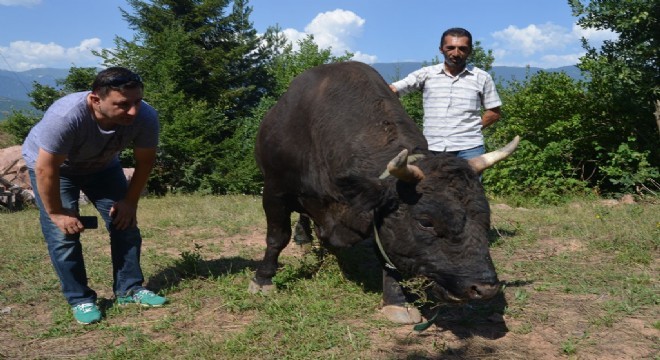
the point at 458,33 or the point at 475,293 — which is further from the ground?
the point at 458,33

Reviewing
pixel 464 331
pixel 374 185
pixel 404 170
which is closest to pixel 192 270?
pixel 374 185

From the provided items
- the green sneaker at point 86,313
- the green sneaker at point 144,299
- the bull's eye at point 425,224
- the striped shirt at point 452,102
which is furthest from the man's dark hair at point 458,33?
the green sneaker at point 86,313

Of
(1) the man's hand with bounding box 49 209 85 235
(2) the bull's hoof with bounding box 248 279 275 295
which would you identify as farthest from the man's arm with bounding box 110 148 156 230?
(2) the bull's hoof with bounding box 248 279 275 295

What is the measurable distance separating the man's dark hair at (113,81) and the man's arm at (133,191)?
0.67 meters

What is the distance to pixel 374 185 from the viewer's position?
150 inches

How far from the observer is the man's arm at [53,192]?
12.7 ft

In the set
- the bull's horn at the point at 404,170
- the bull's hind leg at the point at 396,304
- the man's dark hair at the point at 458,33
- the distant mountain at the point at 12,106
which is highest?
the man's dark hair at the point at 458,33

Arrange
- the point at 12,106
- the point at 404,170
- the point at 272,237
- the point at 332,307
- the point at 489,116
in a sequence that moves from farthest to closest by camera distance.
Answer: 1. the point at 12,106
2. the point at 489,116
3. the point at 272,237
4. the point at 332,307
5. the point at 404,170

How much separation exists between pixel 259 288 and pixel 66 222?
170 centimetres

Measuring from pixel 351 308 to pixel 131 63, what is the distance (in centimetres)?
1822

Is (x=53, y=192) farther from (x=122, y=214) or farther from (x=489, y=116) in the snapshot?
(x=489, y=116)

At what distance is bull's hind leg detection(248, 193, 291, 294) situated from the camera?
498cm

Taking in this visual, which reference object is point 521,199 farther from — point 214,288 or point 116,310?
point 116,310

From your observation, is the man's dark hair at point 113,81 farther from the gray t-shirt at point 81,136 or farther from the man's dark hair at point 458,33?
the man's dark hair at point 458,33
